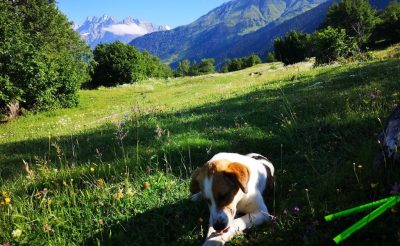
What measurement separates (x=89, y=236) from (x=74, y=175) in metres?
2.50

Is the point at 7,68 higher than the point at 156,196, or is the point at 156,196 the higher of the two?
the point at 7,68

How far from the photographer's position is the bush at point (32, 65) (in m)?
26.2

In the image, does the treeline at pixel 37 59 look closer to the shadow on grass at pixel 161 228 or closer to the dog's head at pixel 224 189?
the shadow on grass at pixel 161 228

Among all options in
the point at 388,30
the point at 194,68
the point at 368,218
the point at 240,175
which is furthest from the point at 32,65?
the point at 194,68

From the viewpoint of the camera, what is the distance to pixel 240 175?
5.05 meters

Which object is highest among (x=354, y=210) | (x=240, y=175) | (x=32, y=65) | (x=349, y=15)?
(x=349, y=15)

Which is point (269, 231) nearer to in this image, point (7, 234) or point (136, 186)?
point (136, 186)

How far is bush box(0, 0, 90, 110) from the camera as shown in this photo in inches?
1030

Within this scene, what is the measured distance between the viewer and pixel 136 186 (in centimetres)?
679

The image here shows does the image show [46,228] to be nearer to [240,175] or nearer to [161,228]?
[161,228]

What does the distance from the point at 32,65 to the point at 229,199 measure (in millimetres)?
26645

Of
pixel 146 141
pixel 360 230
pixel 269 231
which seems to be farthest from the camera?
pixel 146 141

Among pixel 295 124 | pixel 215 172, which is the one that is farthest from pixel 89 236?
pixel 295 124

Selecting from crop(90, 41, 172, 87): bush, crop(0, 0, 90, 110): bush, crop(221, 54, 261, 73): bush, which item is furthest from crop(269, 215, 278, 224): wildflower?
crop(221, 54, 261, 73): bush
